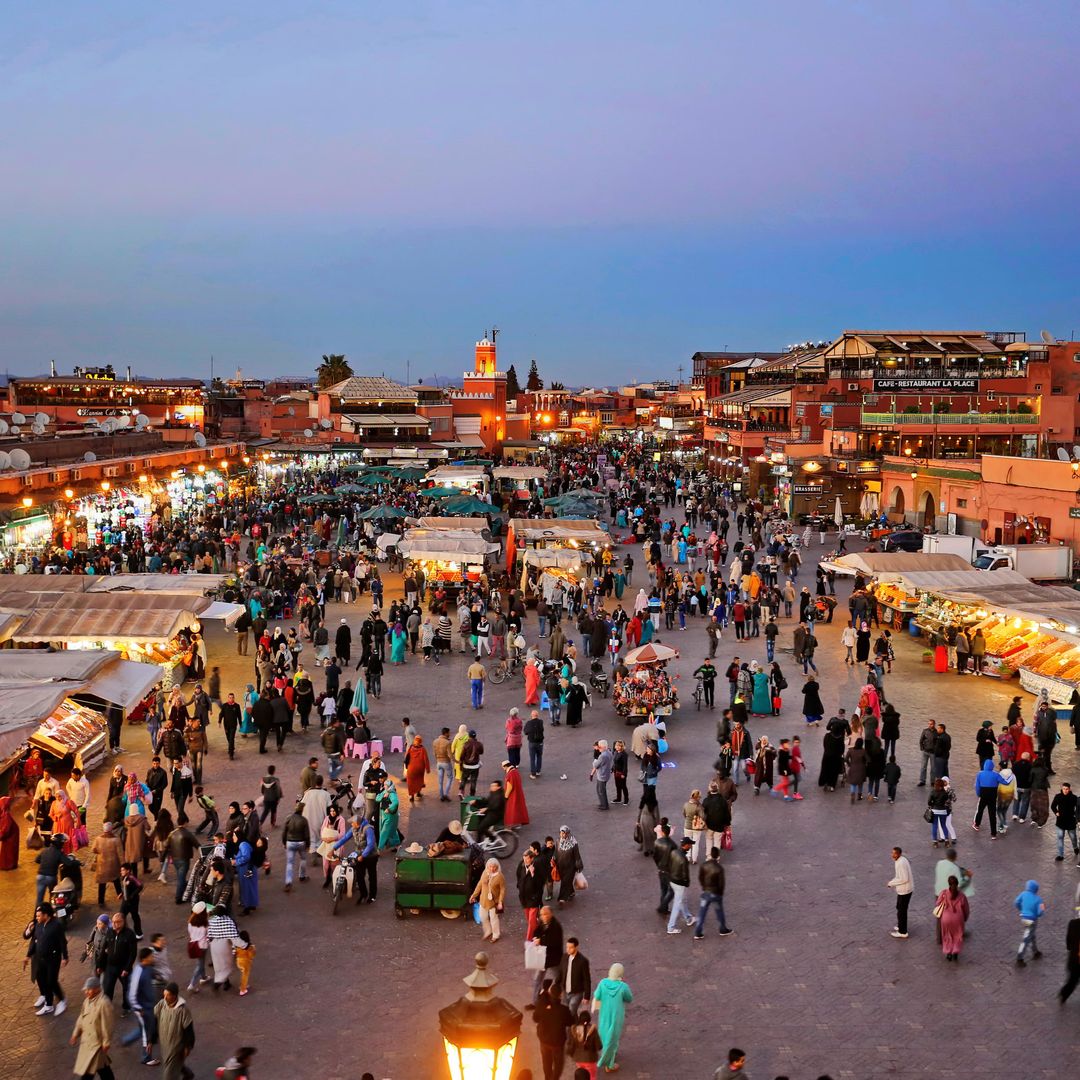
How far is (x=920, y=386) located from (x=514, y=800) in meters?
43.3

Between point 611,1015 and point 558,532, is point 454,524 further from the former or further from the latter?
point 611,1015

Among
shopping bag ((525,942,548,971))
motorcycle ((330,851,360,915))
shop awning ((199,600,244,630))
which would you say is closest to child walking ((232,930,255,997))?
motorcycle ((330,851,360,915))

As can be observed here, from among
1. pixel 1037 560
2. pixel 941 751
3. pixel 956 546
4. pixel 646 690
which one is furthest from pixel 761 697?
pixel 956 546

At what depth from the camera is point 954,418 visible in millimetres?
44656

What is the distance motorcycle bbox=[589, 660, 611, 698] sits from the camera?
59.1 ft

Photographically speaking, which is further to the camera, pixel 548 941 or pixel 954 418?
pixel 954 418

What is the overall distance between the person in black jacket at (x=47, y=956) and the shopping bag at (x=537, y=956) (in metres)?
3.53

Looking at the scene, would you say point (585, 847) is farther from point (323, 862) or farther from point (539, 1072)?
point (539, 1072)

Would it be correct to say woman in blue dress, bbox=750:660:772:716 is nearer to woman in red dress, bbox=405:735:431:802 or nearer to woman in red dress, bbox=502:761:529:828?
woman in red dress, bbox=502:761:529:828

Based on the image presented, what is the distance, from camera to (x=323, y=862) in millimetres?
10758

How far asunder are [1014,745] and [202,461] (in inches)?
1556

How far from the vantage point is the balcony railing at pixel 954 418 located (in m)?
44.4

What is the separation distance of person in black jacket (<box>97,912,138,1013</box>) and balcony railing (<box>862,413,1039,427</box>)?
41.8 meters

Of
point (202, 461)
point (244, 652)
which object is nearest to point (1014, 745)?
point (244, 652)
